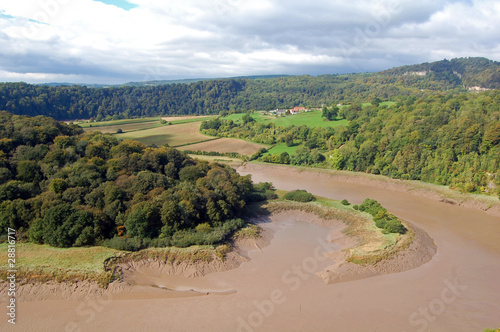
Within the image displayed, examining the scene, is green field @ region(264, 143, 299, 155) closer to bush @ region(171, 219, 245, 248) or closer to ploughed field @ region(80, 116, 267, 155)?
ploughed field @ region(80, 116, 267, 155)

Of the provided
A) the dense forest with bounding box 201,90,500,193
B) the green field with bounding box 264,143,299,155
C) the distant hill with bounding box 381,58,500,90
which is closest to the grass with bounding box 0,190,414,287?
the dense forest with bounding box 201,90,500,193

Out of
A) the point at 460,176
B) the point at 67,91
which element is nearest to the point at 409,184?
the point at 460,176

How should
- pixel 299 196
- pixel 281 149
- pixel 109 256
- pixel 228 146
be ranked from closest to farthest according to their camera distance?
pixel 109 256 < pixel 299 196 < pixel 281 149 < pixel 228 146

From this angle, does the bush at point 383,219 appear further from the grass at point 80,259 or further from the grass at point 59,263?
the grass at point 59,263

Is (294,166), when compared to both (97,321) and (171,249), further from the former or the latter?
(97,321)

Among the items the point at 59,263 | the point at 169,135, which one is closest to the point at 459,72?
the point at 169,135

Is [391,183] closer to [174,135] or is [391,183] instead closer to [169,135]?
[174,135]
